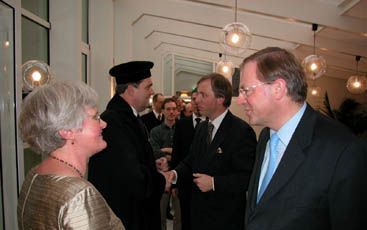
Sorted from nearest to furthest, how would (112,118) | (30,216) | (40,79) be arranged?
(30,216) → (112,118) → (40,79)

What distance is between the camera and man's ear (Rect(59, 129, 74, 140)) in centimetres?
114

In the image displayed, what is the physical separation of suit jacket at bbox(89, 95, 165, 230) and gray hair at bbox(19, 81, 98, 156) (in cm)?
62

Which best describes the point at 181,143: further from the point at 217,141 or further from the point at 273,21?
the point at 273,21

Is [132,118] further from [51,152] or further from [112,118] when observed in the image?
[51,152]

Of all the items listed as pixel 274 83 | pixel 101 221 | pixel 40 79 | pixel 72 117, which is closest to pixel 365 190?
pixel 274 83

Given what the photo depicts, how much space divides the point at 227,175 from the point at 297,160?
0.91m

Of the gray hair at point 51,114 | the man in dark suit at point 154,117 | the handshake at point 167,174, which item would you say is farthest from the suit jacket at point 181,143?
the gray hair at point 51,114

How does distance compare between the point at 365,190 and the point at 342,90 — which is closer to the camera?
the point at 365,190

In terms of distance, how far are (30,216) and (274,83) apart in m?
1.03

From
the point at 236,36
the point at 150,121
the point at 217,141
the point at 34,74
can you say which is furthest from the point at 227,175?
the point at 150,121

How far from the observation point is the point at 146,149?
1.95 metres

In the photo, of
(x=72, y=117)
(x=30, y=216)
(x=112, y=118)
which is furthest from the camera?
(x=112, y=118)

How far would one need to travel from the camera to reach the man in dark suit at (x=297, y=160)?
1062 mm

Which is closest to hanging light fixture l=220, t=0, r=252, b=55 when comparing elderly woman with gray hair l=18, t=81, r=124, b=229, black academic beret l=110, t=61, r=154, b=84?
black academic beret l=110, t=61, r=154, b=84
